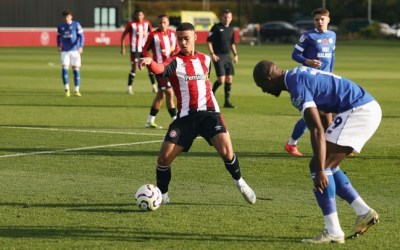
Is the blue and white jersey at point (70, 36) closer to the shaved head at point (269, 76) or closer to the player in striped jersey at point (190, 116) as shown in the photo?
the player in striped jersey at point (190, 116)

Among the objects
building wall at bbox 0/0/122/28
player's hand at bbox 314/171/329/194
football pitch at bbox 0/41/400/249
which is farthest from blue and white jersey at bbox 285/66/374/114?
building wall at bbox 0/0/122/28

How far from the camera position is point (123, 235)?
30.9 feet

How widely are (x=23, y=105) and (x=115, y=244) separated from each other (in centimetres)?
1599

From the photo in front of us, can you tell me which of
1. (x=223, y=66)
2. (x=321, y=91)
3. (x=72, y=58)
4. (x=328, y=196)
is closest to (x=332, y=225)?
(x=328, y=196)

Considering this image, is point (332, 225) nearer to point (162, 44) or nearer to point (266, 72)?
point (266, 72)

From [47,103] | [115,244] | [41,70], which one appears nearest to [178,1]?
[41,70]

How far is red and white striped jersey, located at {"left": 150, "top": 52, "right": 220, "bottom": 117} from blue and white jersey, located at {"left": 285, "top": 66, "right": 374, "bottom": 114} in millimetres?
2275

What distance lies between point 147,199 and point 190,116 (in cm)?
106

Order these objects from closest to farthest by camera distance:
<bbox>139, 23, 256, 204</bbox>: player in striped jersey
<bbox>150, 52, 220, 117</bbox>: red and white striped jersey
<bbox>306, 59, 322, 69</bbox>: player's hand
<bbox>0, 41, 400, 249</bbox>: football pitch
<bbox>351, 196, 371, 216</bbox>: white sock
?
<bbox>351, 196, 371, 216</bbox>: white sock → <bbox>0, 41, 400, 249</bbox>: football pitch → <bbox>139, 23, 256, 204</bbox>: player in striped jersey → <bbox>150, 52, 220, 117</bbox>: red and white striped jersey → <bbox>306, 59, 322, 69</bbox>: player's hand

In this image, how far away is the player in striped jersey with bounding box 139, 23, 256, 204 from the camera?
35.5 ft

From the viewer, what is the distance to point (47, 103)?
2519cm

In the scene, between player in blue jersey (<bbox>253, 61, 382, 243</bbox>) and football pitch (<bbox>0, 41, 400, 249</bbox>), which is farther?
football pitch (<bbox>0, 41, 400, 249</bbox>)

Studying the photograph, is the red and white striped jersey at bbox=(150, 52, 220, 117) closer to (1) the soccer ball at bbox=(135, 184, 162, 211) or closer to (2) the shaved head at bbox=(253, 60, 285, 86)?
(1) the soccer ball at bbox=(135, 184, 162, 211)

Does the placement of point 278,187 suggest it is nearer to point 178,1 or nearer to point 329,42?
point 329,42
